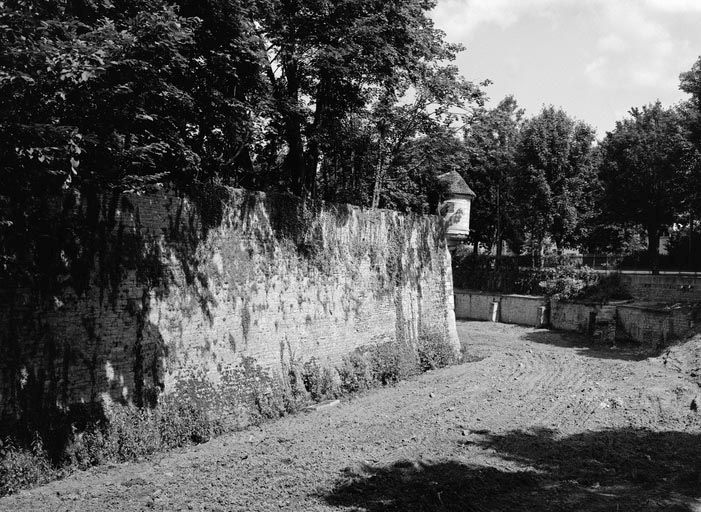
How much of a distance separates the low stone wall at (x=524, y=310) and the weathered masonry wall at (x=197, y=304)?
16.0m

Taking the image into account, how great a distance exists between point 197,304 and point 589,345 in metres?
18.7

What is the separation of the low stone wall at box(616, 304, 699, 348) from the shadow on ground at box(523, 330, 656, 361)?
1.61 ft

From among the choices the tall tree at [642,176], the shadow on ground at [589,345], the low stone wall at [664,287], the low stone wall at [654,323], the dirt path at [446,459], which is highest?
the tall tree at [642,176]

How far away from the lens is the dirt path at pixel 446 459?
7.96 metres

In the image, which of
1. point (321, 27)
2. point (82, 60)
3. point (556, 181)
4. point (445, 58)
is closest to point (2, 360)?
point (82, 60)

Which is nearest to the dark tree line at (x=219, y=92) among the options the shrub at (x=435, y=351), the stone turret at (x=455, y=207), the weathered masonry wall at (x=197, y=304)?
the weathered masonry wall at (x=197, y=304)

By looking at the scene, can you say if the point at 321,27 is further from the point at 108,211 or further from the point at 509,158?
the point at 509,158

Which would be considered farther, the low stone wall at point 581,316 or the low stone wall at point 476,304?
the low stone wall at point 476,304

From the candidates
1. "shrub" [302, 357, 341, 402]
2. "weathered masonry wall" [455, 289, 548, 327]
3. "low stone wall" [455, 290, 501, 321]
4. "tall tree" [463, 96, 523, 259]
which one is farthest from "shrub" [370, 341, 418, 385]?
"tall tree" [463, 96, 523, 259]

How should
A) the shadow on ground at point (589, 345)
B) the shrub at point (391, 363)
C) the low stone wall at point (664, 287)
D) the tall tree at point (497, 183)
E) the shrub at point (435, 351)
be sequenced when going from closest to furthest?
the shrub at point (391, 363), the shrub at point (435, 351), the shadow on ground at point (589, 345), the low stone wall at point (664, 287), the tall tree at point (497, 183)

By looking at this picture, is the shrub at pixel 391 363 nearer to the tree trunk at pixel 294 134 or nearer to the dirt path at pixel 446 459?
the dirt path at pixel 446 459

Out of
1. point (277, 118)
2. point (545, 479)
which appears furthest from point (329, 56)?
point (545, 479)

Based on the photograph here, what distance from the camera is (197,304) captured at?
37.0 ft

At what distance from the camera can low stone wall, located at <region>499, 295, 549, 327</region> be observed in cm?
3075
